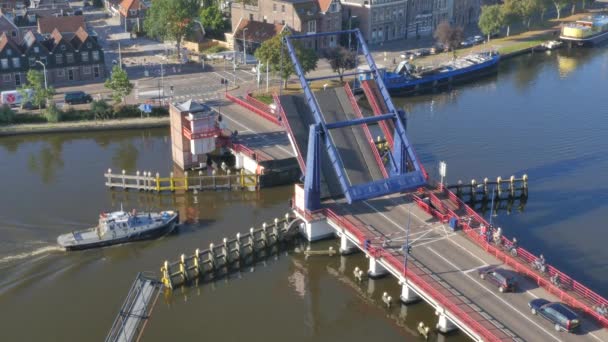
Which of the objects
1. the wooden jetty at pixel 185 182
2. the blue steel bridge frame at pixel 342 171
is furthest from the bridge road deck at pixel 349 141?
the wooden jetty at pixel 185 182

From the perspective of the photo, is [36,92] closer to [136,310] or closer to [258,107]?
[258,107]

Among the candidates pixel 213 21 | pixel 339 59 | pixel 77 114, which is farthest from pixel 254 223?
pixel 213 21

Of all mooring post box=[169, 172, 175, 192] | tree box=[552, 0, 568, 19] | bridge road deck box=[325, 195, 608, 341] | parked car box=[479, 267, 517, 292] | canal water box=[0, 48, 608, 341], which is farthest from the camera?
tree box=[552, 0, 568, 19]

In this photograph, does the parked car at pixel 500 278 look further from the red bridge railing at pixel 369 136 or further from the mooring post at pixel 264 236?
the mooring post at pixel 264 236

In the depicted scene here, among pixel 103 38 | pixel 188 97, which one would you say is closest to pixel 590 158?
pixel 188 97

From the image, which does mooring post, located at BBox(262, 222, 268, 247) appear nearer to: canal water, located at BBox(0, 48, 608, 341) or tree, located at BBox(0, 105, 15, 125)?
canal water, located at BBox(0, 48, 608, 341)

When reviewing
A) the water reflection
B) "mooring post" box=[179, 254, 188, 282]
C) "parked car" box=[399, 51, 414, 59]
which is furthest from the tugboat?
"parked car" box=[399, 51, 414, 59]
